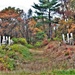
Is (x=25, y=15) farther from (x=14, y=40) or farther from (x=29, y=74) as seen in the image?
(x=29, y=74)

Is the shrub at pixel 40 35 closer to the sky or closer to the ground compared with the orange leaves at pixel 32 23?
closer to the ground

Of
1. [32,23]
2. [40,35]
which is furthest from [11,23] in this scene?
[40,35]

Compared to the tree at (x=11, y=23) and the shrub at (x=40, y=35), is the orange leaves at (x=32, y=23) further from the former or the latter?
the shrub at (x=40, y=35)

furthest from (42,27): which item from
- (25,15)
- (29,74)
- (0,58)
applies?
(29,74)

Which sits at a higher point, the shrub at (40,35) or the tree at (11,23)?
the tree at (11,23)

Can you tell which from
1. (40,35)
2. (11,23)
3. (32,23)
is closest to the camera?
(40,35)

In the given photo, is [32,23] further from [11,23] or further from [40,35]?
[11,23]

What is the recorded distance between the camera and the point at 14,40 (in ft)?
120

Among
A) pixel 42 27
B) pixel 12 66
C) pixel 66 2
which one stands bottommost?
pixel 12 66

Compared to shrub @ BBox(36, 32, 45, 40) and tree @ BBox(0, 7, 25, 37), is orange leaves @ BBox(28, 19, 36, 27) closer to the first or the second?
tree @ BBox(0, 7, 25, 37)

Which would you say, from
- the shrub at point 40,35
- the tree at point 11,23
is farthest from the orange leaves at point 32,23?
the shrub at point 40,35

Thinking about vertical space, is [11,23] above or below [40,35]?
above

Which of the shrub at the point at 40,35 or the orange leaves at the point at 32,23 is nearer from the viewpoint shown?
the shrub at the point at 40,35

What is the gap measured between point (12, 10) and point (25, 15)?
4.16m
